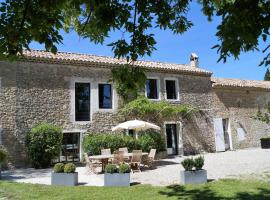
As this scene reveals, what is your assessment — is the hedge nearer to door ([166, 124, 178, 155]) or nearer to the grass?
door ([166, 124, 178, 155])

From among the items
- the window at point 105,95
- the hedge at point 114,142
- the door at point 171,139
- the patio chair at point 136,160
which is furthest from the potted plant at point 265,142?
the patio chair at point 136,160

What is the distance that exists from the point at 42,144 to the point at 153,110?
679cm

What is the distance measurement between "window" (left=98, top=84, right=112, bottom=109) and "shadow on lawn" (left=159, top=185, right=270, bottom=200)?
9889 millimetres

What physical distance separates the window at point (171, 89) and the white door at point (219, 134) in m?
Answer: 3.63

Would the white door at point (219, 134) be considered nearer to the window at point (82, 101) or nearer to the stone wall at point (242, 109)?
the stone wall at point (242, 109)

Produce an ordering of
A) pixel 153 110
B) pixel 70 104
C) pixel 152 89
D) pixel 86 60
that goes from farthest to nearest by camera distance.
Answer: pixel 152 89, pixel 153 110, pixel 86 60, pixel 70 104

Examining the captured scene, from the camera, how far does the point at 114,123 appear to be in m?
18.5

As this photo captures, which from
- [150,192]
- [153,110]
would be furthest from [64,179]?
[153,110]

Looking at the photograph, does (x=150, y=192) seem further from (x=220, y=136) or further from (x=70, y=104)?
(x=220, y=136)

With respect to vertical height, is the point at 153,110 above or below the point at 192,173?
above

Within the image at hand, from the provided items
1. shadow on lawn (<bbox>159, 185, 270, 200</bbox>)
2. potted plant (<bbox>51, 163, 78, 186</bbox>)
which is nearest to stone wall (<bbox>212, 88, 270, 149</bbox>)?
shadow on lawn (<bbox>159, 185, 270, 200</bbox>)

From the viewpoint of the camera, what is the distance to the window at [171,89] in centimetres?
2078

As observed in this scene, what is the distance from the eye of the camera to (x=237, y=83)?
78.3 ft

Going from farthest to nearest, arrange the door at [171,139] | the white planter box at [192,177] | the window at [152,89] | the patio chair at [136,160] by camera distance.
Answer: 1. the door at [171,139]
2. the window at [152,89]
3. the patio chair at [136,160]
4. the white planter box at [192,177]
